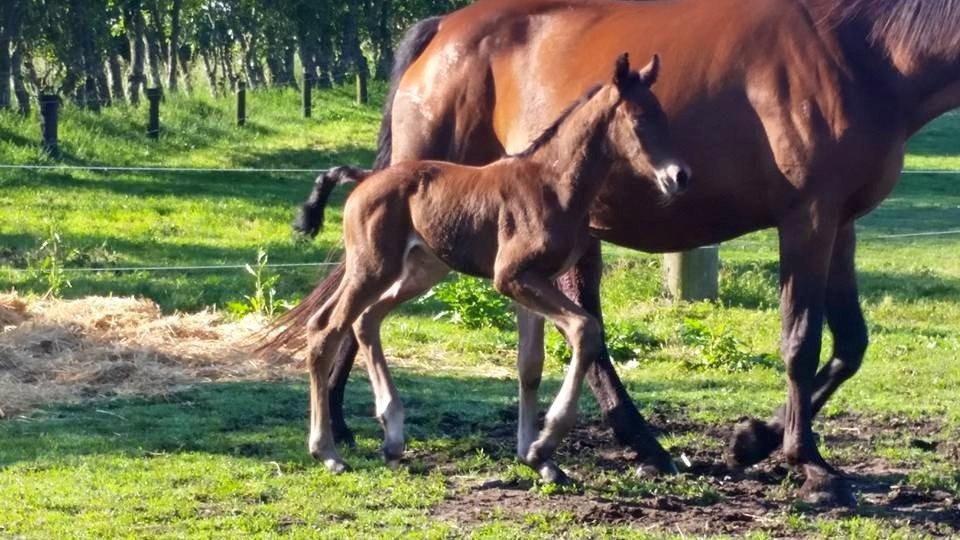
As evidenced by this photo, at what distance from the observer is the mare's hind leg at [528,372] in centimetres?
665

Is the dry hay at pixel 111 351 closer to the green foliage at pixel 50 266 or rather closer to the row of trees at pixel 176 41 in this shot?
the green foliage at pixel 50 266

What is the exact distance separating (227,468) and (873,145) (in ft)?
9.85

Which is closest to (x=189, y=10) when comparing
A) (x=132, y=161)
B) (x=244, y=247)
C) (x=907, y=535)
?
(x=132, y=161)

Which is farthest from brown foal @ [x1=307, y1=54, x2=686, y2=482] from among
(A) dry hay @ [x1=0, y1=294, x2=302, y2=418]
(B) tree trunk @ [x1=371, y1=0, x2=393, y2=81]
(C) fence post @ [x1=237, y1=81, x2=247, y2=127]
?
(B) tree trunk @ [x1=371, y1=0, x2=393, y2=81]

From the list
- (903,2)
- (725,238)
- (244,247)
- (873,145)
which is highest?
(903,2)

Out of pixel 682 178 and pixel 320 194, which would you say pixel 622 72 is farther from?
pixel 320 194

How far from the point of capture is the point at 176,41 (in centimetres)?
3275

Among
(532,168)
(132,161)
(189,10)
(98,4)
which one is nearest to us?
(532,168)

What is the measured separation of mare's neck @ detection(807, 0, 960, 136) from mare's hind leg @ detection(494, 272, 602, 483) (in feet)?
5.27

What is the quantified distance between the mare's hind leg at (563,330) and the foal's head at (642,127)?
588 millimetres

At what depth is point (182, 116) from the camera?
24.1 meters

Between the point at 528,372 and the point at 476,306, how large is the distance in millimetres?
4307

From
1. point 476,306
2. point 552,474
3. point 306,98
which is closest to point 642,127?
point 552,474

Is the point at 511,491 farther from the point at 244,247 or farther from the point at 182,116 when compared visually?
the point at 182,116
